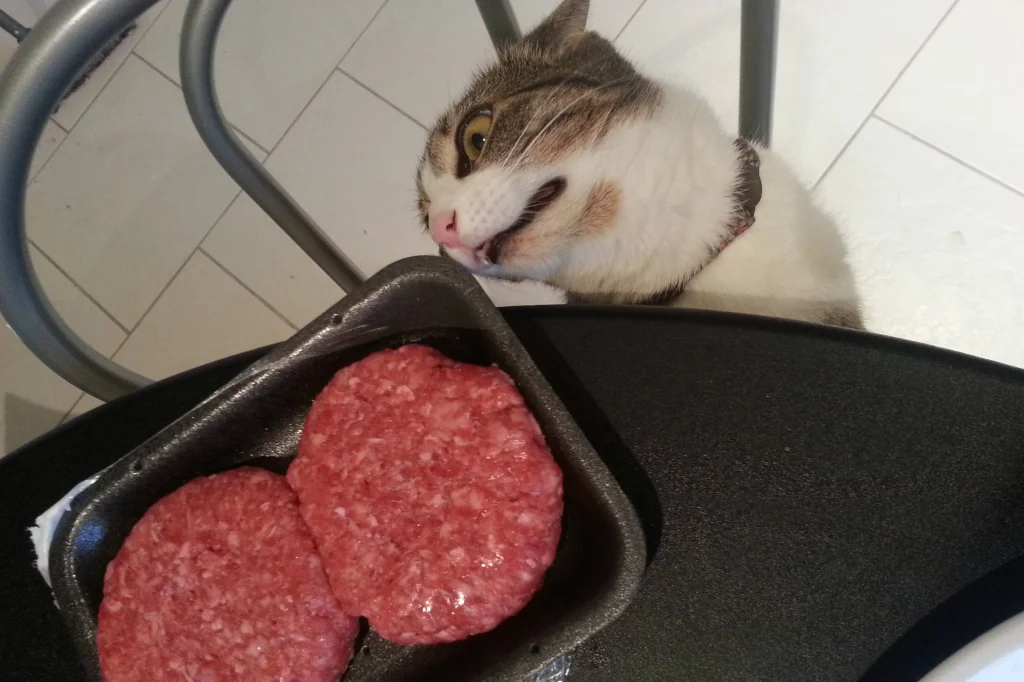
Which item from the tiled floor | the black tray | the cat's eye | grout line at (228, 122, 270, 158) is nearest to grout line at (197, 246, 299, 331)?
the tiled floor

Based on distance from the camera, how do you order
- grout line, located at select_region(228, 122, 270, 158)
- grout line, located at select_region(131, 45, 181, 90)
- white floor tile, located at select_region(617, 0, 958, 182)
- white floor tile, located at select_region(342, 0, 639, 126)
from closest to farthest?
white floor tile, located at select_region(617, 0, 958, 182) → white floor tile, located at select_region(342, 0, 639, 126) → grout line, located at select_region(228, 122, 270, 158) → grout line, located at select_region(131, 45, 181, 90)

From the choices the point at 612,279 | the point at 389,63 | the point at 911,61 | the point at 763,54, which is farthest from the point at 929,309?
the point at 389,63

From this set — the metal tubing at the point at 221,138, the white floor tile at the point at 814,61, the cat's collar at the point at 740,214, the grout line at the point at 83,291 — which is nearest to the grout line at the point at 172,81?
the grout line at the point at 83,291

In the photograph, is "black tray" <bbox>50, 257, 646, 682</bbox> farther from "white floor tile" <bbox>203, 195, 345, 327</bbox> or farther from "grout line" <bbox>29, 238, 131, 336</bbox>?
"grout line" <bbox>29, 238, 131, 336</bbox>

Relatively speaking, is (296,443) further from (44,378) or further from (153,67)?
(153,67)

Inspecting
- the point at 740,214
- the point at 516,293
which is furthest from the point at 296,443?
the point at 516,293

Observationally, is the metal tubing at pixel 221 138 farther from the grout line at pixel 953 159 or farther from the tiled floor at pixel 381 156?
the grout line at pixel 953 159
